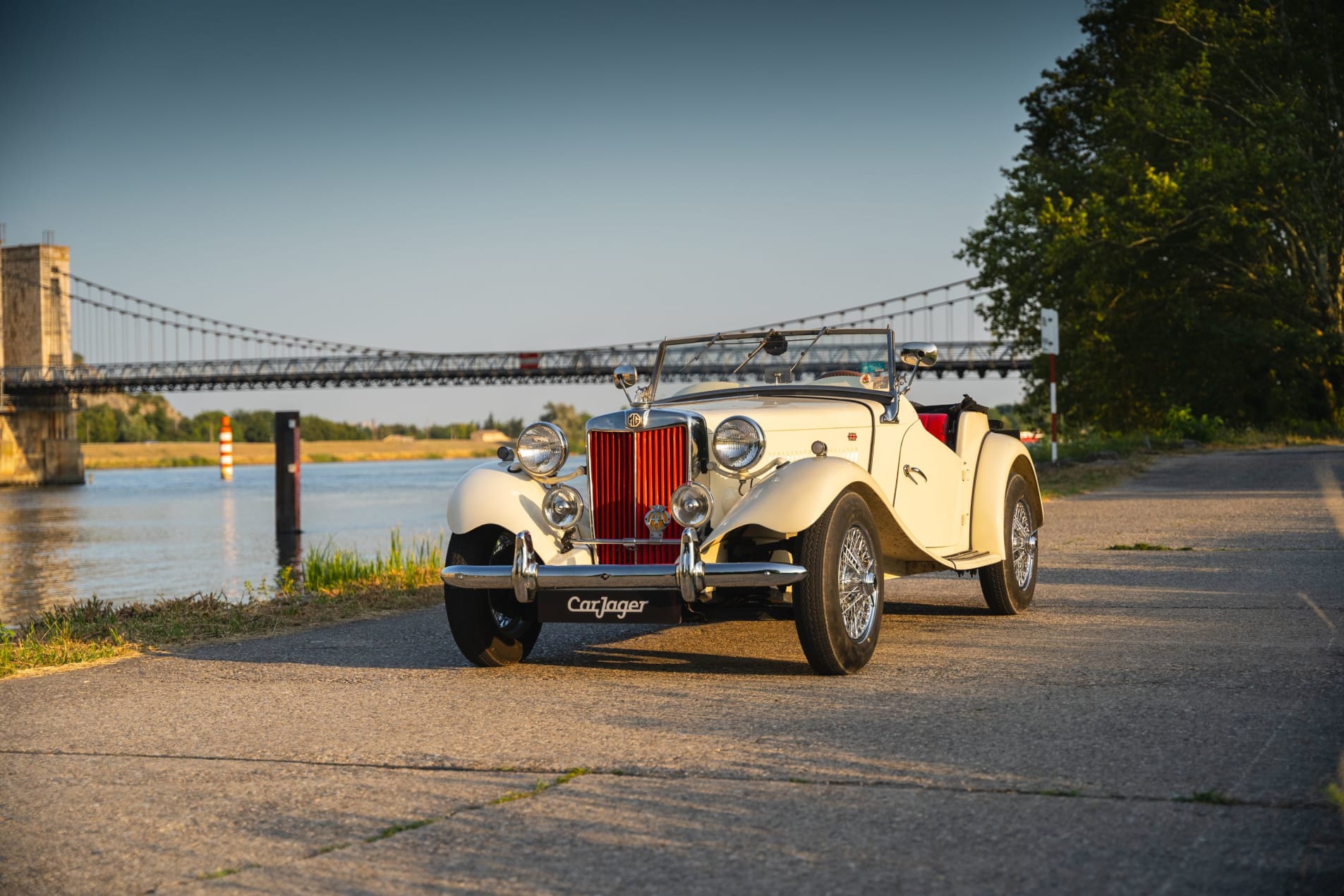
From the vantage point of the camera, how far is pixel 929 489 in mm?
7160

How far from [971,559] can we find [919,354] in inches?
45.4

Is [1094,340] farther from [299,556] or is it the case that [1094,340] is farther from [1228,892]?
[1228,892]

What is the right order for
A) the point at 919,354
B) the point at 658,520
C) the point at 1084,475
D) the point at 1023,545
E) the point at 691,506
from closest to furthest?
the point at 691,506 → the point at 658,520 → the point at 919,354 → the point at 1023,545 → the point at 1084,475

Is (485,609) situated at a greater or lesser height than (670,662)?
greater

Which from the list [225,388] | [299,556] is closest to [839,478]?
[299,556]

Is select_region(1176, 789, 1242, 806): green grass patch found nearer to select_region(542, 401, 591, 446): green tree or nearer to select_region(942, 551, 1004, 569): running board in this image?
select_region(942, 551, 1004, 569): running board

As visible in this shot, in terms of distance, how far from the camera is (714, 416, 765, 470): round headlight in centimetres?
606

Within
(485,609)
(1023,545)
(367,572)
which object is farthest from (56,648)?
(1023,545)

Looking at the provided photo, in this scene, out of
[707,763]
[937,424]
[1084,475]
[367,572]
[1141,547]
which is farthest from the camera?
[1084,475]

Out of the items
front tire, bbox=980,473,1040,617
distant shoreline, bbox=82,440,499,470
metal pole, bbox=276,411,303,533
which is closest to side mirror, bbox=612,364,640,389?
front tire, bbox=980,473,1040,617

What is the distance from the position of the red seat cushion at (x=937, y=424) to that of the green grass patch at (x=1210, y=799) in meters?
4.19

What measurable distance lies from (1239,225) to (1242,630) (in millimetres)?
29134

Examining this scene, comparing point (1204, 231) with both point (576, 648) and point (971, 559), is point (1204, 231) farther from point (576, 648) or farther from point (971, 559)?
point (576, 648)

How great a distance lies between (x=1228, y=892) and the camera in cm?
289
